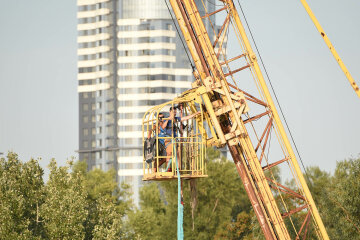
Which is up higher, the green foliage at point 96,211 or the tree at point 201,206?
the tree at point 201,206

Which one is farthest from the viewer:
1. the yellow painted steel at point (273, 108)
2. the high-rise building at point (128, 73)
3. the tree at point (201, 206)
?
the high-rise building at point (128, 73)

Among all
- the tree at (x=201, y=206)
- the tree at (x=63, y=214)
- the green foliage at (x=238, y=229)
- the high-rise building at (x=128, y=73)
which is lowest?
the tree at (x=63, y=214)

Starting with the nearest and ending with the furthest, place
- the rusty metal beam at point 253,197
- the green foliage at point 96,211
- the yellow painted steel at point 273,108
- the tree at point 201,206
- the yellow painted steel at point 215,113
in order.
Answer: the yellow painted steel at point 215,113, the rusty metal beam at point 253,197, the yellow painted steel at point 273,108, the green foliage at point 96,211, the tree at point 201,206

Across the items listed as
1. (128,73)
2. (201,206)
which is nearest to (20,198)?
(201,206)

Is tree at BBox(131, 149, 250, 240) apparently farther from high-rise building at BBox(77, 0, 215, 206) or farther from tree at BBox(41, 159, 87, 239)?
high-rise building at BBox(77, 0, 215, 206)

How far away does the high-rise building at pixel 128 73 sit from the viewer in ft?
548

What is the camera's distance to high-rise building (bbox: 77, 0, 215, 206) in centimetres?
16700

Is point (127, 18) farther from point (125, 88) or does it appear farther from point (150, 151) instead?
point (150, 151)

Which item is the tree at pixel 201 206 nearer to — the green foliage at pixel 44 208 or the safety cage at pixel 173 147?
the green foliage at pixel 44 208

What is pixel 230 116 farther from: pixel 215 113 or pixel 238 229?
pixel 238 229

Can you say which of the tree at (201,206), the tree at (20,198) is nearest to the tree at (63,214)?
the tree at (20,198)

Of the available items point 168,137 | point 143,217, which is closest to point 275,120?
point 168,137

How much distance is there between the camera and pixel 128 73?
556ft

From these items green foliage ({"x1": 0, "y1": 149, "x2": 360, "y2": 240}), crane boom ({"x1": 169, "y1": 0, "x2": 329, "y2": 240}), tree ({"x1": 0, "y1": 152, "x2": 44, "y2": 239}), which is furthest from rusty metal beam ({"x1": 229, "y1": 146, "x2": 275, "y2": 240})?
tree ({"x1": 0, "y1": 152, "x2": 44, "y2": 239})
